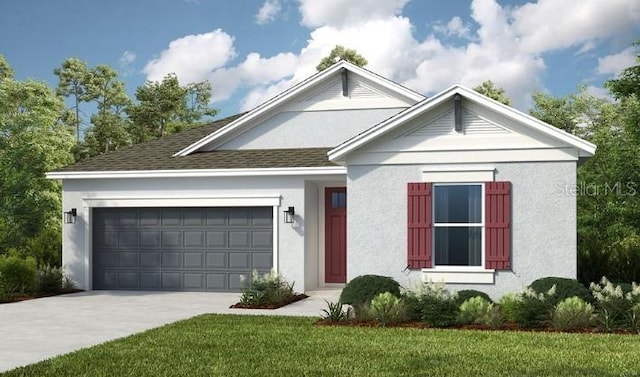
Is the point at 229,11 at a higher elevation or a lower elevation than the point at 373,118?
higher

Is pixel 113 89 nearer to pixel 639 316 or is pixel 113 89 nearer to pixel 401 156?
pixel 401 156

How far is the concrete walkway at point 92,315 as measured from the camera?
10820mm

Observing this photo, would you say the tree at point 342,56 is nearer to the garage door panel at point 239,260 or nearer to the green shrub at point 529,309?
the garage door panel at point 239,260

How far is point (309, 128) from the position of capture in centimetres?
1981

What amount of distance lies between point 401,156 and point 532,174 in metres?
2.56

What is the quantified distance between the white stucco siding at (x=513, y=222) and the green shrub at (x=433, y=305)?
1284 millimetres

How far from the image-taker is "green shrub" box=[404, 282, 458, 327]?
1238 centimetres

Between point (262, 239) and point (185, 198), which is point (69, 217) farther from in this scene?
point (262, 239)

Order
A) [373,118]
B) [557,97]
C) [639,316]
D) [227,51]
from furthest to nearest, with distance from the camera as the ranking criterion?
1. [227,51]
2. [557,97]
3. [373,118]
4. [639,316]

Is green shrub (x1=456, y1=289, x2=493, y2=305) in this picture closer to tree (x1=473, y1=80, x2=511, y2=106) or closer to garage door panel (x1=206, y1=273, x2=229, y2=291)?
garage door panel (x1=206, y1=273, x2=229, y2=291)

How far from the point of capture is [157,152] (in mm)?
20844

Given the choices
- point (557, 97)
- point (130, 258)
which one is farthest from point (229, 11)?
point (130, 258)

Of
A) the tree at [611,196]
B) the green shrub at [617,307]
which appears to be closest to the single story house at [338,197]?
the green shrub at [617,307]

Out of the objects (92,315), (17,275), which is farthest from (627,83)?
(17,275)
